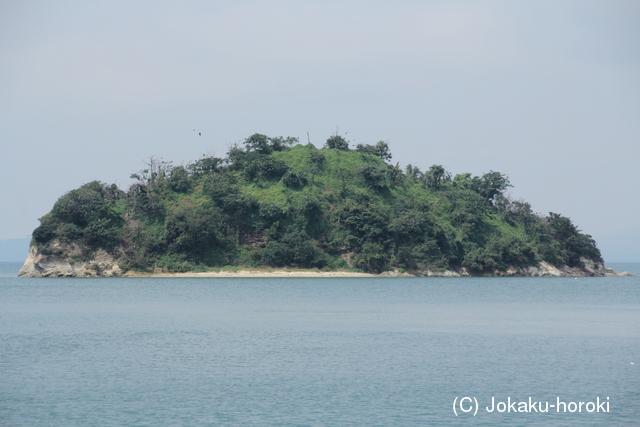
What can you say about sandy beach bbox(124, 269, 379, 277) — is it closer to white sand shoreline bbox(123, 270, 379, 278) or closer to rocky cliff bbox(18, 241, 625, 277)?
white sand shoreline bbox(123, 270, 379, 278)

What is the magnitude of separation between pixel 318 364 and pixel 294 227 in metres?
67.3

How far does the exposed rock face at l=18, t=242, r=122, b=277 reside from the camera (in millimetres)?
84375

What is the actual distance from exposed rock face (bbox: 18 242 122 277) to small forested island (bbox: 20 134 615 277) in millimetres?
132

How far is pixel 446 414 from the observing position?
18.5 metres

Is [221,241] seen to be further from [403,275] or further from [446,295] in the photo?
[446,295]

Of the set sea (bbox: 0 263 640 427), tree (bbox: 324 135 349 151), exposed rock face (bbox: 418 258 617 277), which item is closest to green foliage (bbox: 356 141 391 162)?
tree (bbox: 324 135 349 151)

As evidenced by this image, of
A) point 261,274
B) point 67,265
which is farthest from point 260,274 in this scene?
point 67,265

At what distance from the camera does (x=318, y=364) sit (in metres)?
25.3

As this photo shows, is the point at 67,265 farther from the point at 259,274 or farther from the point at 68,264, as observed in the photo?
the point at 259,274

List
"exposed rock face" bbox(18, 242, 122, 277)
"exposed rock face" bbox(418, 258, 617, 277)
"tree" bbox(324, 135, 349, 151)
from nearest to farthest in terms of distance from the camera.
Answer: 1. "exposed rock face" bbox(18, 242, 122, 277)
2. "exposed rock face" bbox(418, 258, 617, 277)
3. "tree" bbox(324, 135, 349, 151)

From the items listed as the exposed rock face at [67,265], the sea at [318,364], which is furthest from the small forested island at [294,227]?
the sea at [318,364]

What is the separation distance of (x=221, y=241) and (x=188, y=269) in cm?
682

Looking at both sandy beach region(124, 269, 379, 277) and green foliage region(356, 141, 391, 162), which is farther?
green foliage region(356, 141, 391, 162)

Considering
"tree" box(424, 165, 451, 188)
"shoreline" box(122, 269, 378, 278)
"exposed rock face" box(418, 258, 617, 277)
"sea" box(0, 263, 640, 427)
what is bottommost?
"sea" box(0, 263, 640, 427)
